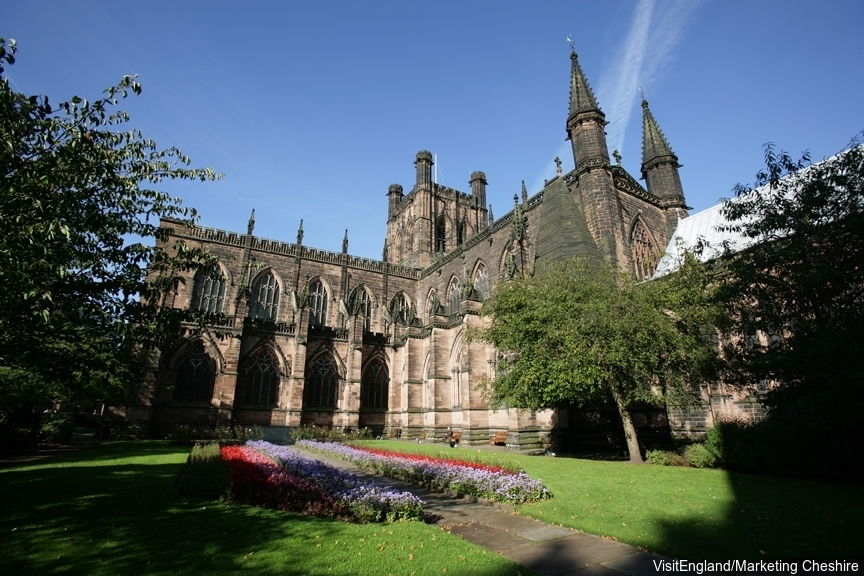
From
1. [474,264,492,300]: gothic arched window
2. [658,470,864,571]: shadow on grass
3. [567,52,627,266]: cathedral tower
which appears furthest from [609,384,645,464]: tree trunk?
[474,264,492,300]: gothic arched window

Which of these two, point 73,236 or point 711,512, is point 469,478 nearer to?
point 711,512

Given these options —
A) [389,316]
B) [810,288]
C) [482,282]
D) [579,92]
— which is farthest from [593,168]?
[389,316]

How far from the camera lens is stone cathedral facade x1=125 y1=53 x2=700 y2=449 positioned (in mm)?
24469

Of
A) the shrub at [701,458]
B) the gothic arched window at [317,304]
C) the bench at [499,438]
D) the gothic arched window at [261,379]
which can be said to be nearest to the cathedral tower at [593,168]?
the bench at [499,438]

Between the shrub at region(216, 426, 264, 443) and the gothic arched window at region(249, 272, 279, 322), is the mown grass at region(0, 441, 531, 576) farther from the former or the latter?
the gothic arched window at region(249, 272, 279, 322)

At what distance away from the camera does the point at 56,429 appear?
2059 cm

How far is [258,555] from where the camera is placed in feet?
16.7

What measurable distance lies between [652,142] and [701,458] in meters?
25.1

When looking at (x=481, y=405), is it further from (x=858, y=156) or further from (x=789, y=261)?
(x=858, y=156)

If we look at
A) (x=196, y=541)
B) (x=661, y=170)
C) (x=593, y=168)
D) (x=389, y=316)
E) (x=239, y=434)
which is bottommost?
(x=196, y=541)

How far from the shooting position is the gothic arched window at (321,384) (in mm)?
30266

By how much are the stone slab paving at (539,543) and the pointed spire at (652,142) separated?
30.4 m

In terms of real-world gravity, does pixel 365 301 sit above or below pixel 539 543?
above

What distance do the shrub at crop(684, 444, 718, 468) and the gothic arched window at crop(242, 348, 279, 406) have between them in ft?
79.9
